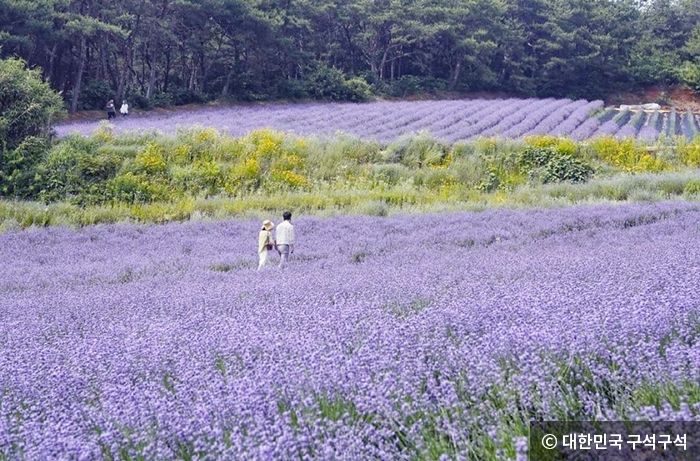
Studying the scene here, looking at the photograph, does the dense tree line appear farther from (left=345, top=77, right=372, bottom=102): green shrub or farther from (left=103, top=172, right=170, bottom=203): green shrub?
(left=103, top=172, right=170, bottom=203): green shrub

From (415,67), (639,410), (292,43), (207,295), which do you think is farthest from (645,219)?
(415,67)

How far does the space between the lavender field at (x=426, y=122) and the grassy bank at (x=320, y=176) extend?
150 centimetres

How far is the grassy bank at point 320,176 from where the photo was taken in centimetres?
1415

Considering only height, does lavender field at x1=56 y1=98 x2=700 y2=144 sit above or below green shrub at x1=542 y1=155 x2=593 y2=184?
above

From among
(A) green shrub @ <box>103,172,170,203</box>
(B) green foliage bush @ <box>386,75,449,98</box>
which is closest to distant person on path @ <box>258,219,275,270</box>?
(A) green shrub @ <box>103,172,170,203</box>

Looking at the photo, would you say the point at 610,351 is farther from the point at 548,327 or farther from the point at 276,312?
the point at 276,312

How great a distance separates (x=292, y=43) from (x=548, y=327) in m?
31.3

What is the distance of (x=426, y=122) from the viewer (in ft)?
77.9

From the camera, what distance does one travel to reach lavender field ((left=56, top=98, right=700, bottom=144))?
21.0m

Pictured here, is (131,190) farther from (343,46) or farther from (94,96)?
(343,46)

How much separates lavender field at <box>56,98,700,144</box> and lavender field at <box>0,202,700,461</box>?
14329mm

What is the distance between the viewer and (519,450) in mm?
1931

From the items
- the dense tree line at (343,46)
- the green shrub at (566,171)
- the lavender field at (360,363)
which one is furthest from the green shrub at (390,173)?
the dense tree line at (343,46)

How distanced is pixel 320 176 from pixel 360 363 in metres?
14.1
